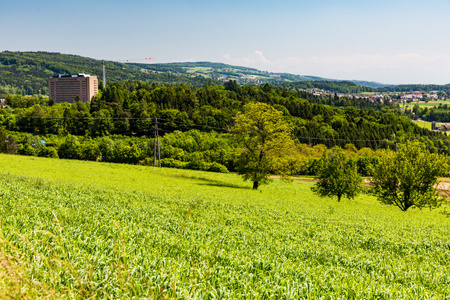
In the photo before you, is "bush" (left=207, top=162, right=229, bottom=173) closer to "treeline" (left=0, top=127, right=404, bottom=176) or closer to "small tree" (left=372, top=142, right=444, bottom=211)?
"treeline" (left=0, top=127, right=404, bottom=176)

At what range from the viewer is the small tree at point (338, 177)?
131 ft

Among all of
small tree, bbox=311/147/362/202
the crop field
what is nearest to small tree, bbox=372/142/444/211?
small tree, bbox=311/147/362/202

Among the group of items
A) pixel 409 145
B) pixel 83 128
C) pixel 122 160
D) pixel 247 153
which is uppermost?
pixel 409 145

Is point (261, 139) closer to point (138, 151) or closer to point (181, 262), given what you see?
point (181, 262)

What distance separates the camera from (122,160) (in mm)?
98938

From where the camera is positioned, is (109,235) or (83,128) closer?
(109,235)

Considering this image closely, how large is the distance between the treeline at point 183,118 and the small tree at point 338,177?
7654 centimetres

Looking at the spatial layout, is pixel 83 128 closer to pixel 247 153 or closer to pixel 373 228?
pixel 247 153

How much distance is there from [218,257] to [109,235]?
2518mm

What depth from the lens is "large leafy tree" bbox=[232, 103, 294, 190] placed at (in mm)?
38594

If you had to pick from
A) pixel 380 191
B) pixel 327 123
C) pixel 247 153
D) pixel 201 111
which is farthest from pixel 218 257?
pixel 327 123

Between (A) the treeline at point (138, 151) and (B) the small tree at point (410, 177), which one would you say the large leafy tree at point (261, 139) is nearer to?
(B) the small tree at point (410, 177)

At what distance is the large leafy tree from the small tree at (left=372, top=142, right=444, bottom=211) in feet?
40.3

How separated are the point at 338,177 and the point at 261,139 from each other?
1189 cm
